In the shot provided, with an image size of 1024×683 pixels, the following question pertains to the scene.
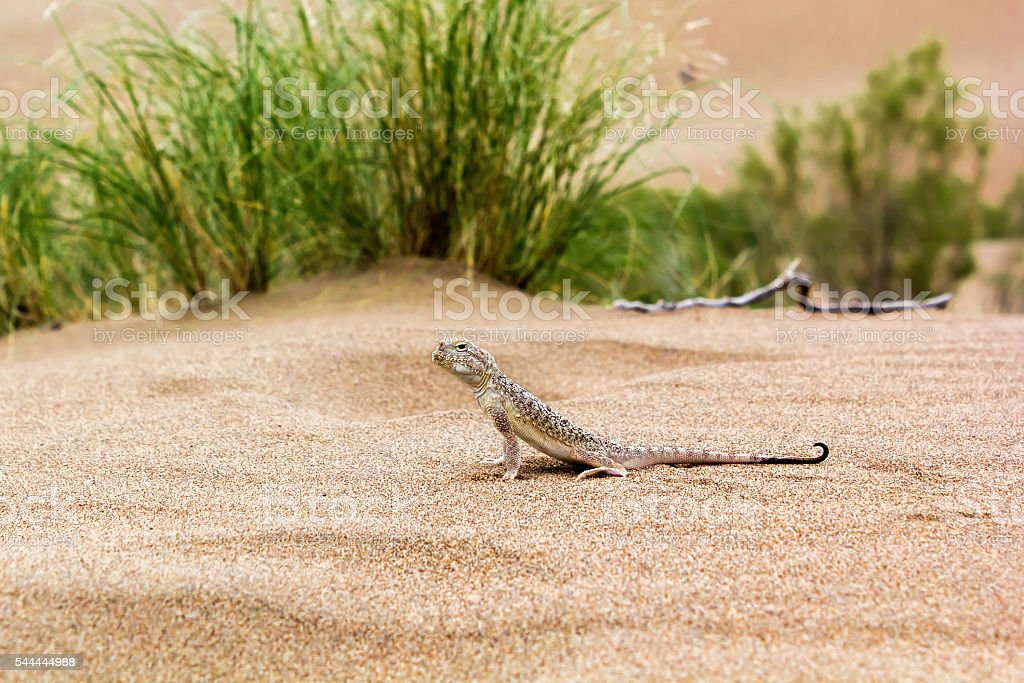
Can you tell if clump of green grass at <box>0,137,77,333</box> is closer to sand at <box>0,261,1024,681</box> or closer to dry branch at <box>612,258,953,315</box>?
sand at <box>0,261,1024,681</box>

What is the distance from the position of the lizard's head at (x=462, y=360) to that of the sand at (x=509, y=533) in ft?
0.71

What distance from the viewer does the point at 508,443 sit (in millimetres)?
2037

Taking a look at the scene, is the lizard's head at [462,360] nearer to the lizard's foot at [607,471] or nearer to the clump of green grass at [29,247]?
the lizard's foot at [607,471]

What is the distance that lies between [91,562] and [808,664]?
3.80 ft

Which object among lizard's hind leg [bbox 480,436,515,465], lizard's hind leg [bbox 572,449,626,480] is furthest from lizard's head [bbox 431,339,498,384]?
lizard's hind leg [bbox 572,449,626,480]

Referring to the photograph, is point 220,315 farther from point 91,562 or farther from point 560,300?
point 91,562

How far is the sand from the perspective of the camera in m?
1.37

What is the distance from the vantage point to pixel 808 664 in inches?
51.0

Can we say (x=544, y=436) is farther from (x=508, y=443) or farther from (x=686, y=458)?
(x=686, y=458)

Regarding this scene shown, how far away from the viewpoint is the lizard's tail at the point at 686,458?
2041 mm

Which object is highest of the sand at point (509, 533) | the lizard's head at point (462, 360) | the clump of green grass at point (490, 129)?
the clump of green grass at point (490, 129)

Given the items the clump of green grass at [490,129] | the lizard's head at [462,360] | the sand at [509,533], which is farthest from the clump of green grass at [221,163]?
the lizard's head at [462,360]

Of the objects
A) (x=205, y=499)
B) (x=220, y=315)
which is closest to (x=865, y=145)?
(x=220, y=315)

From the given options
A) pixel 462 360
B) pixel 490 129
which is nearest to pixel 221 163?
pixel 490 129
